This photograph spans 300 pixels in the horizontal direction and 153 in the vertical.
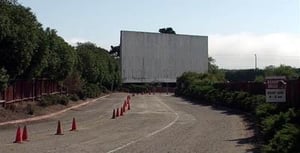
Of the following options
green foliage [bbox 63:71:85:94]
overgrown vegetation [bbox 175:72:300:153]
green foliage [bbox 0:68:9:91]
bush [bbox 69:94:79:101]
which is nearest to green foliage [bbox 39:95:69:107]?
bush [bbox 69:94:79:101]

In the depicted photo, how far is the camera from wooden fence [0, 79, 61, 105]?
122 ft

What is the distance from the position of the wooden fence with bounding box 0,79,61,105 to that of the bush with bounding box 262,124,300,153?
2255cm

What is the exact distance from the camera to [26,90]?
143 feet

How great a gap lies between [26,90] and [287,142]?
31.9m

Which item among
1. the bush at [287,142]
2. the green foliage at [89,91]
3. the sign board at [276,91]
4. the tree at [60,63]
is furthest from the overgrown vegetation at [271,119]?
the green foliage at [89,91]

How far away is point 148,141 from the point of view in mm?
21531

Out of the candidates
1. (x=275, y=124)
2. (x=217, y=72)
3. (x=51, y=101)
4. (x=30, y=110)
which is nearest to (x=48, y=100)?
(x=51, y=101)

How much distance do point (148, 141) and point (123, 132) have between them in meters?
4.42

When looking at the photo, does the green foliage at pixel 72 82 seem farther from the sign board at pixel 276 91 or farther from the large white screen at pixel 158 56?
the large white screen at pixel 158 56

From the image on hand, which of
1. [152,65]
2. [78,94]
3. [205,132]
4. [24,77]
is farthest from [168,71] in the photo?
[205,132]

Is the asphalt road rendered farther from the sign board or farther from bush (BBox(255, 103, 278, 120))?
the sign board

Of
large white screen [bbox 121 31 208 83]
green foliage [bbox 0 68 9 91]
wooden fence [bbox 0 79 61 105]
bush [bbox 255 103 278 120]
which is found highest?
large white screen [bbox 121 31 208 83]

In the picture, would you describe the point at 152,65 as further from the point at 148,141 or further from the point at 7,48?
the point at 148,141

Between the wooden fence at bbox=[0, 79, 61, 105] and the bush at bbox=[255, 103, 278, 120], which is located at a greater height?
the wooden fence at bbox=[0, 79, 61, 105]
